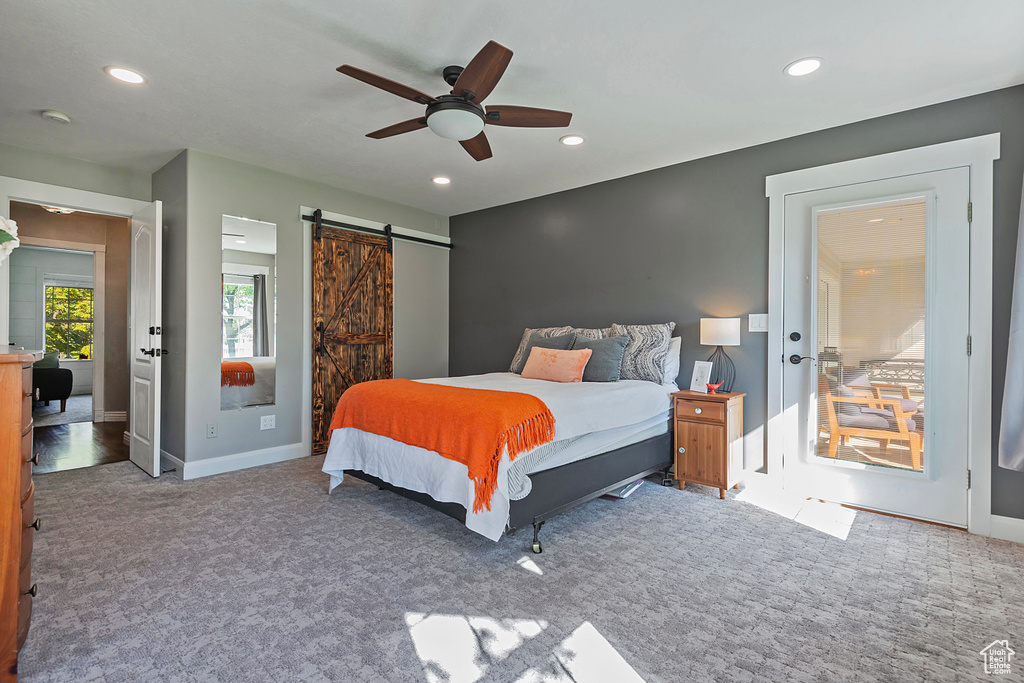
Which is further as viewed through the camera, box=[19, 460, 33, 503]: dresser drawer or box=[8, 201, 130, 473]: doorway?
box=[8, 201, 130, 473]: doorway

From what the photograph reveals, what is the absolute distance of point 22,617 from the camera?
1.49m

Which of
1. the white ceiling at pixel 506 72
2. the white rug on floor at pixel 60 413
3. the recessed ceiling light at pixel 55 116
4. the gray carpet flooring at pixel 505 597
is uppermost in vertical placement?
the white ceiling at pixel 506 72

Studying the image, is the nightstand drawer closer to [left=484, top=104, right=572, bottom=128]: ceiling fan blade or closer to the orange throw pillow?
the orange throw pillow

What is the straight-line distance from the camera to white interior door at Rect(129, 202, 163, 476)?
3.81 m

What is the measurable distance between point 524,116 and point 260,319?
9.60 ft

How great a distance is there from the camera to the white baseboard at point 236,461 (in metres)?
3.81

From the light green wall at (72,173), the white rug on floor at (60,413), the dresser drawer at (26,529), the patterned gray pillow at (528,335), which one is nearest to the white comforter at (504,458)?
the patterned gray pillow at (528,335)

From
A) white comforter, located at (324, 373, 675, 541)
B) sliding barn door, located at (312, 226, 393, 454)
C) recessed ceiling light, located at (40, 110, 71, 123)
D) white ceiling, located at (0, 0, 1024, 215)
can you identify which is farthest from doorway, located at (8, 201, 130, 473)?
white comforter, located at (324, 373, 675, 541)

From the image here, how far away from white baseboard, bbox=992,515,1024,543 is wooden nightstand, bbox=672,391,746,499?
4.36 ft

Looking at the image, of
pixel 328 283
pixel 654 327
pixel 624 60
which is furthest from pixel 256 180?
pixel 654 327

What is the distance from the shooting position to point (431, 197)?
5090 mm

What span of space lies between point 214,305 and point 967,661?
4780 mm

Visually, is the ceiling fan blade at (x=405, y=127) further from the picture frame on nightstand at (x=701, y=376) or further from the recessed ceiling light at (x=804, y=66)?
the picture frame on nightstand at (x=701, y=376)

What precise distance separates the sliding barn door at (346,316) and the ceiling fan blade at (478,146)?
224 cm
